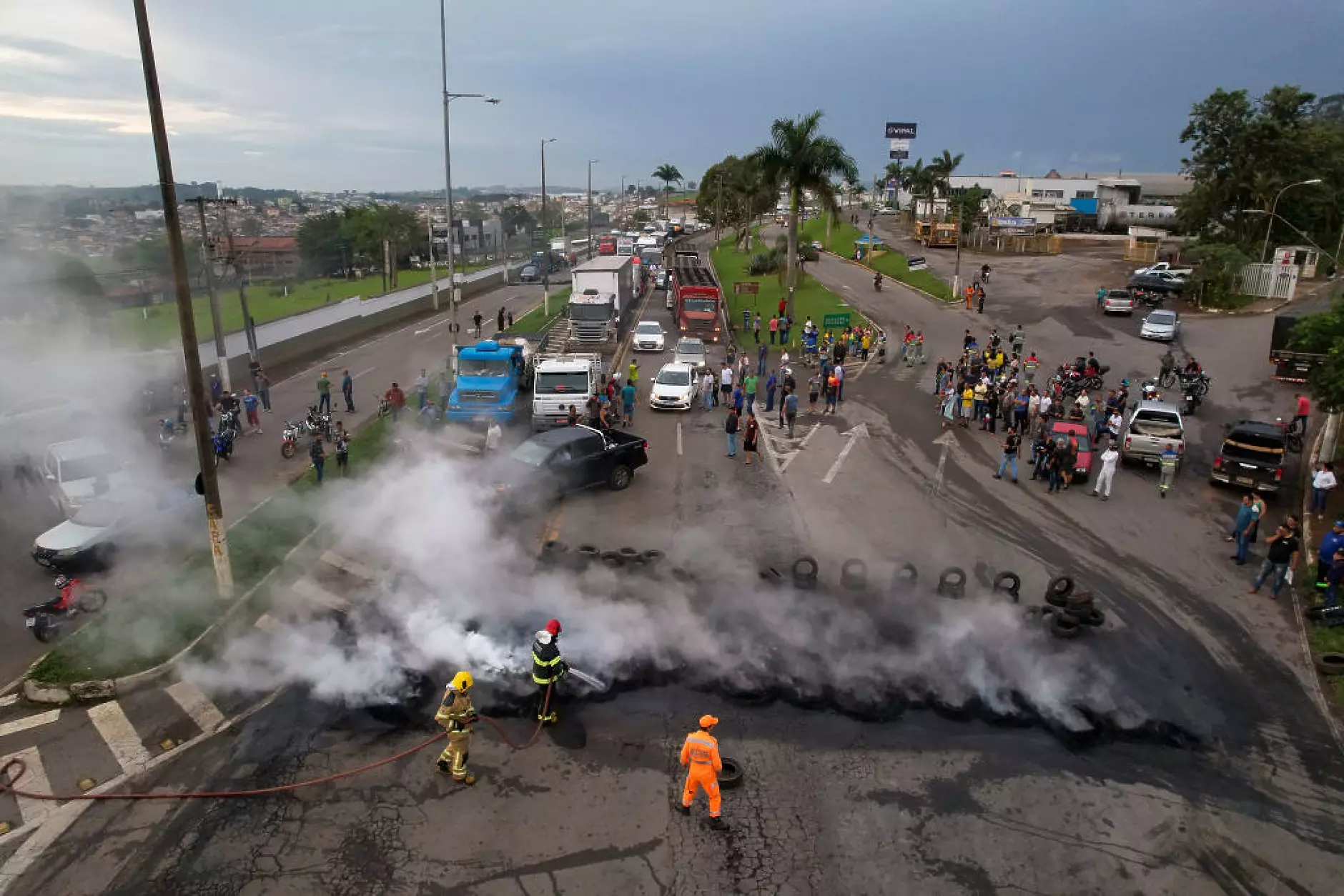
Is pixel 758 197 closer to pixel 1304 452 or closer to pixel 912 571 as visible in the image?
pixel 1304 452

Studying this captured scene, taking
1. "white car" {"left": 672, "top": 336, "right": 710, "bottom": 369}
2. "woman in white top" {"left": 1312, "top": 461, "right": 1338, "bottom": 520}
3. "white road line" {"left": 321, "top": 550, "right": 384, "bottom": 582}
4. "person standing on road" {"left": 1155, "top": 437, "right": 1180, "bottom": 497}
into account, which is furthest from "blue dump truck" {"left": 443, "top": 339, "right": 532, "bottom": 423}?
"woman in white top" {"left": 1312, "top": 461, "right": 1338, "bottom": 520}

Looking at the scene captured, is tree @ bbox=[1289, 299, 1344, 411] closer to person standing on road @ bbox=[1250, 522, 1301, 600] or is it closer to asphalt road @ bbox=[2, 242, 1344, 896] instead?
asphalt road @ bbox=[2, 242, 1344, 896]

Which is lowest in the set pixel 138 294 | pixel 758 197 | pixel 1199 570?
pixel 1199 570

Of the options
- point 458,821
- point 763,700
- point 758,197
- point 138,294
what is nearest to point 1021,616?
point 763,700

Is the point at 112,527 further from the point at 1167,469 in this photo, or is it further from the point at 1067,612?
the point at 1167,469

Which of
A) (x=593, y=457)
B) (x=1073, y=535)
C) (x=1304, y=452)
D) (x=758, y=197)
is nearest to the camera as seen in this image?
(x=1073, y=535)

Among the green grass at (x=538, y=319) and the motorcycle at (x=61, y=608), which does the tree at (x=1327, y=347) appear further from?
the green grass at (x=538, y=319)
